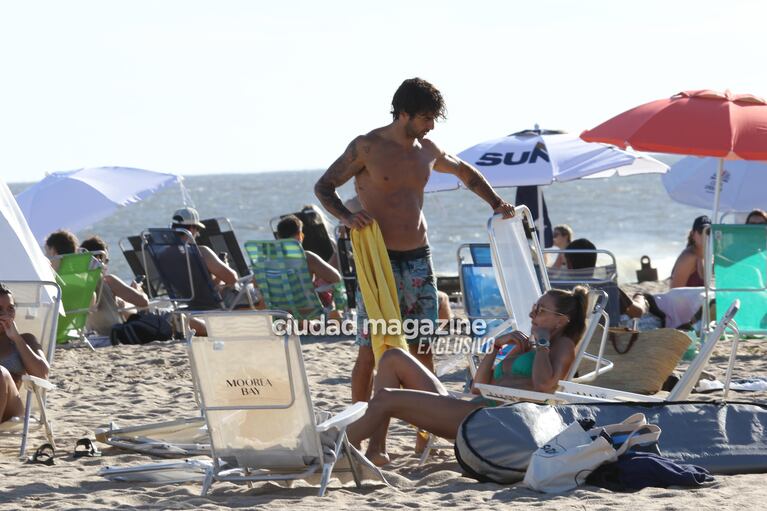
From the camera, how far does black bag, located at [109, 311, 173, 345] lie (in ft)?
31.6

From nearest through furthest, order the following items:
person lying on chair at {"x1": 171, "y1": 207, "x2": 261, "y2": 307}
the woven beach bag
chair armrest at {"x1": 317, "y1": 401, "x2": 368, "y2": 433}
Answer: chair armrest at {"x1": 317, "y1": 401, "x2": 368, "y2": 433} < the woven beach bag < person lying on chair at {"x1": 171, "y1": 207, "x2": 261, "y2": 307}

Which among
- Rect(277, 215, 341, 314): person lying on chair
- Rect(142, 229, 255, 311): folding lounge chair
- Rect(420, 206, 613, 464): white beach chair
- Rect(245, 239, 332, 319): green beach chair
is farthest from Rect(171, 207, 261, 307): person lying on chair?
Rect(420, 206, 613, 464): white beach chair

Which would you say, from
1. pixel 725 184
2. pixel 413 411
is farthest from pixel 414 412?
pixel 725 184

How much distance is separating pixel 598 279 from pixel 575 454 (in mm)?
4310

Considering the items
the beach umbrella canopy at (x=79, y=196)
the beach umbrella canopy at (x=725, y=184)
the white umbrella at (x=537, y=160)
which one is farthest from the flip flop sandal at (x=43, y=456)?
the beach umbrella canopy at (x=725, y=184)

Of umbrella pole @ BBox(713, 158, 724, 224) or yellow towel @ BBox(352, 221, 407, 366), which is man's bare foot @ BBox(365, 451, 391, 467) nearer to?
yellow towel @ BBox(352, 221, 407, 366)

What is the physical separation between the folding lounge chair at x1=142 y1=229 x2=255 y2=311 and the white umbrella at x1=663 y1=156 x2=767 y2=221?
534 cm

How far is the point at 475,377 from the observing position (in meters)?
5.30

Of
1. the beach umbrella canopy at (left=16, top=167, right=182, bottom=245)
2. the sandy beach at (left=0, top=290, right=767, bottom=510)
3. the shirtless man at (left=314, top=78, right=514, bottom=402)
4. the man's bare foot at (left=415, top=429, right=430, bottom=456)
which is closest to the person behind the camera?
the sandy beach at (left=0, top=290, right=767, bottom=510)

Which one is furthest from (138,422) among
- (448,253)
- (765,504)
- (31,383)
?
(448,253)

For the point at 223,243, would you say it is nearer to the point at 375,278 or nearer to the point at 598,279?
the point at 598,279

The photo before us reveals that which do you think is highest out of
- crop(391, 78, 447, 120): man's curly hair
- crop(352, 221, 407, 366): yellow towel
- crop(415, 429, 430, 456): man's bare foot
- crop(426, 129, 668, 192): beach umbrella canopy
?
crop(391, 78, 447, 120): man's curly hair

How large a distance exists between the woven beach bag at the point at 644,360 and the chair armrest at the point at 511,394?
129 cm

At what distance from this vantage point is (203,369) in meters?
4.51
